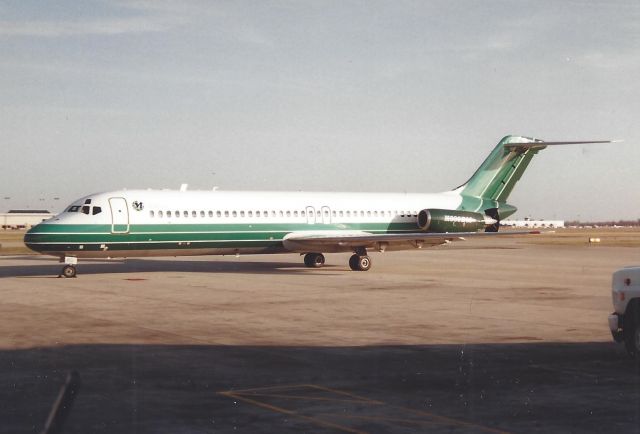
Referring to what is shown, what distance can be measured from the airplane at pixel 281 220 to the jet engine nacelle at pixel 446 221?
4cm

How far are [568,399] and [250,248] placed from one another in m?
21.8

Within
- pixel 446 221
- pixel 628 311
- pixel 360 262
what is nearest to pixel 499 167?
pixel 446 221

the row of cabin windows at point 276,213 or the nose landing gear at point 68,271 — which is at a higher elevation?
the row of cabin windows at point 276,213

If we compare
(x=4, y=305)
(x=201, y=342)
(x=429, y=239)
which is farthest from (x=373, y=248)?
(x=201, y=342)

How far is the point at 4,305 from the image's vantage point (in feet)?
64.0

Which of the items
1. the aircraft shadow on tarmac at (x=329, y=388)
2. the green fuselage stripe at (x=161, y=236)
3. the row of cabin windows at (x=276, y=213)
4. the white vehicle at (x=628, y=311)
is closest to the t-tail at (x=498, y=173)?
the row of cabin windows at (x=276, y=213)

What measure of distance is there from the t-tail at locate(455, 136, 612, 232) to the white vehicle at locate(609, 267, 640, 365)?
80.2ft

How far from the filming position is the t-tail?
36031 millimetres

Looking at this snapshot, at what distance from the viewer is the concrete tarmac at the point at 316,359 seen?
8.41 meters

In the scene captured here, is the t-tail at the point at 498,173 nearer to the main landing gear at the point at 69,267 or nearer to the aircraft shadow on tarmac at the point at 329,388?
the main landing gear at the point at 69,267

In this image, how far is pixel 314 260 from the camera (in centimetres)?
3431

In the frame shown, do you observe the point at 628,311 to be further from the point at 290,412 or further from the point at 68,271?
the point at 68,271

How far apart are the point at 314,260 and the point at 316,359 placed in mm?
22354

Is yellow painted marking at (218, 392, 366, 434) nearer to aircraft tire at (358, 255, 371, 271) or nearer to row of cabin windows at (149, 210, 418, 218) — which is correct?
row of cabin windows at (149, 210, 418, 218)
